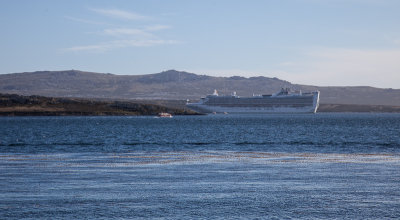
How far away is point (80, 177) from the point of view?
77.9ft

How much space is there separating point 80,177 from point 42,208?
684cm

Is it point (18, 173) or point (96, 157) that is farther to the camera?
point (96, 157)

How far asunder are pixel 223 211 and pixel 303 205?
2.48m

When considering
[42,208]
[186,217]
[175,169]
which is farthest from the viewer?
[175,169]

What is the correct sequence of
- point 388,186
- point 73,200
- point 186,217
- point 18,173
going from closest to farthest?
point 186,217, point 73,200, point 388,186, point 18,173

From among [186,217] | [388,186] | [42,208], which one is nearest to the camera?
[186,217]

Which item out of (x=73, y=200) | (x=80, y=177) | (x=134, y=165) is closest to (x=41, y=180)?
(x=80, y=177)

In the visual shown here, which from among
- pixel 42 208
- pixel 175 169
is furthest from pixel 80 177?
pixel 42 208

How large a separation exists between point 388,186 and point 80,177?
38.4ft

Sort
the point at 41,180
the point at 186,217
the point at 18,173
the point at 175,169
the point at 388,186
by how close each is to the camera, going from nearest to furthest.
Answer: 1. the point at 186,217
2. the point at 388,186
3. the point at 41,180
4. the point at 18,173
5. the point at 175,169

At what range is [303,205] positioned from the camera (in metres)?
17.3

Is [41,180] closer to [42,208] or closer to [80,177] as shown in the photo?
[80,177]

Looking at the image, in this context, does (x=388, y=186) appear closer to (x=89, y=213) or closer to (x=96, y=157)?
(x=89, y=213)

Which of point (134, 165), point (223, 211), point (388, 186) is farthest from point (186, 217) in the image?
point (134, 165)
